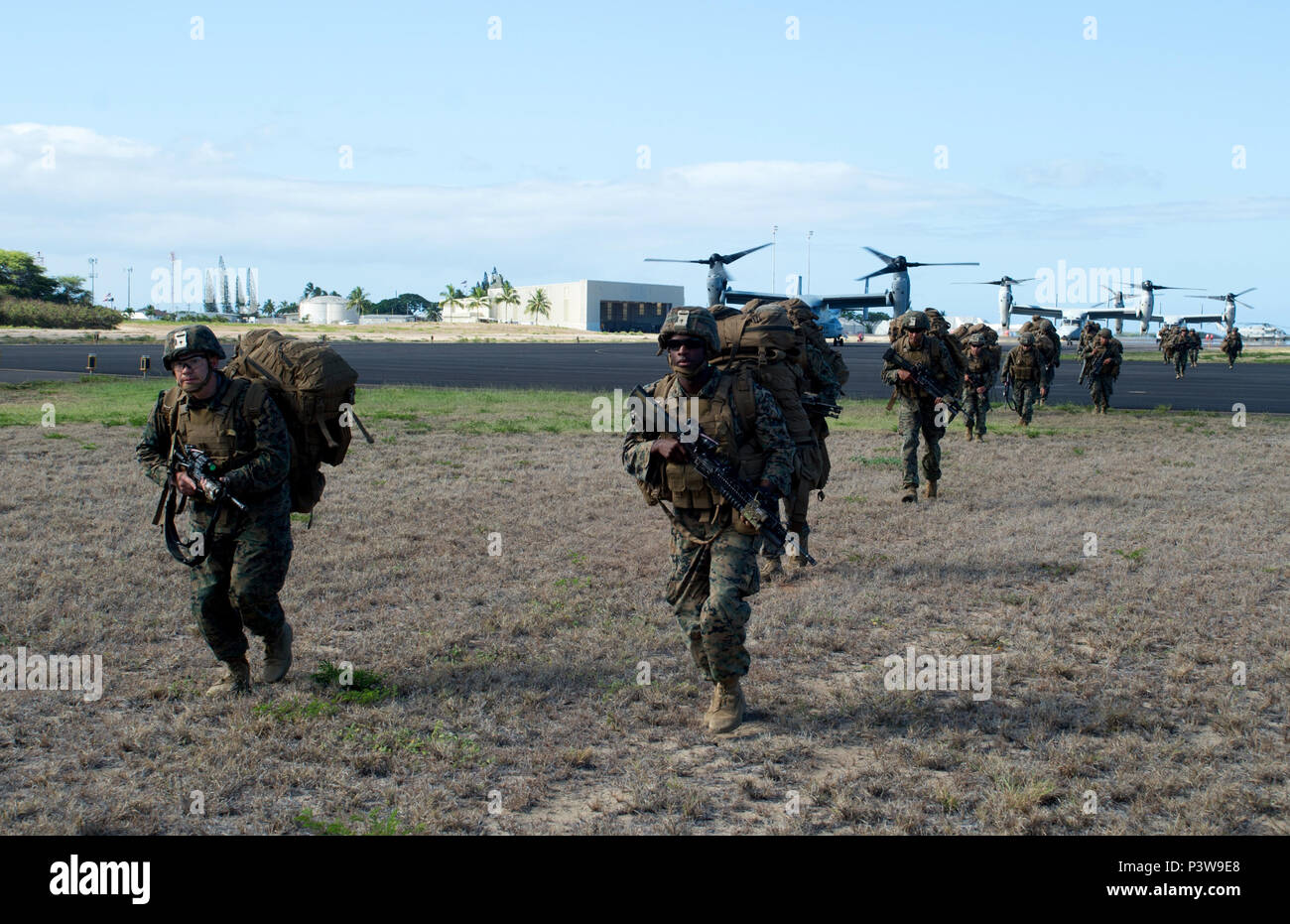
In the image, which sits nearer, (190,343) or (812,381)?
(190,343)

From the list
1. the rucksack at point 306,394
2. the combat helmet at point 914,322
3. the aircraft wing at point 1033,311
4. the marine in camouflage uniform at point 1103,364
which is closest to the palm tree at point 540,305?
the aircraft wing at point 1033,311

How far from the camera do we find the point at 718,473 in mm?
5359

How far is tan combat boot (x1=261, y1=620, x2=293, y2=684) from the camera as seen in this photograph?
6070 mm

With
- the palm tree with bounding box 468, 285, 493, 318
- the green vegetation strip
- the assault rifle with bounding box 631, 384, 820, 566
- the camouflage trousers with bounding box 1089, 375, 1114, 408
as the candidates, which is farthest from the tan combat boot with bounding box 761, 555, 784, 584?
→ the palm tree with bounding box 468, 285, 493, 318

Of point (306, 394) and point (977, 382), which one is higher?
point (977, 382)

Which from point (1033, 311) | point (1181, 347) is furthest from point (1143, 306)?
point (1181, 347)

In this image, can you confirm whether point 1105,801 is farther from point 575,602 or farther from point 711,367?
point 575,602

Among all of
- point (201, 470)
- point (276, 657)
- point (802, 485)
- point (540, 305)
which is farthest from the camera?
point (540, 305)

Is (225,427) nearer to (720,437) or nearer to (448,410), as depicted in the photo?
(720,437)

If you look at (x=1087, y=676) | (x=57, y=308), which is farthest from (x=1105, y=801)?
(x=57, y=308)

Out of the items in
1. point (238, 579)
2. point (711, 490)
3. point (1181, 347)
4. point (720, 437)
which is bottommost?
point (238, 579)

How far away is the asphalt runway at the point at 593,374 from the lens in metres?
29.0

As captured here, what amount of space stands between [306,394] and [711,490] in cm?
236

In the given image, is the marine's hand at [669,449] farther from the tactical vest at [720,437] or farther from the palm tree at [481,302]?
the palm tree at [481,302]
